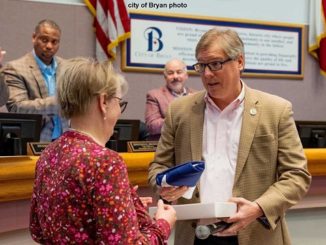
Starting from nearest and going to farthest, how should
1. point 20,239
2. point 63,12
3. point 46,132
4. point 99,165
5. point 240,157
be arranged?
point 99,165
point 240,157
point 20,239
point 46,132
point 63,12

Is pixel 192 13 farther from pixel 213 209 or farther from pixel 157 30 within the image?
pixel 213 209

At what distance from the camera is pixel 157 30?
5.41 metres

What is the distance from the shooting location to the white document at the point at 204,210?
1.72 meters

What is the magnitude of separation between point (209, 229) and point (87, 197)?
0.59 m

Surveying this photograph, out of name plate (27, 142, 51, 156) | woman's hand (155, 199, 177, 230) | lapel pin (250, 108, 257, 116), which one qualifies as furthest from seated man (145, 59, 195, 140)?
woman's hand (155, 199, 177, 230)

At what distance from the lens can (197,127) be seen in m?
2.06

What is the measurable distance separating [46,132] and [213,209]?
7.30 ft

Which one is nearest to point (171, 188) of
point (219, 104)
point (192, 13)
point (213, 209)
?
point (213, 209)

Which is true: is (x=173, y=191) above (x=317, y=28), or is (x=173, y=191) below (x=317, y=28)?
below

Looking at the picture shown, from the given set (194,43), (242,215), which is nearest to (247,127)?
(242,215)

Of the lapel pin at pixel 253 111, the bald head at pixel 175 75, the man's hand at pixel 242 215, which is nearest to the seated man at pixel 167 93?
the bald head at pixel 175 75

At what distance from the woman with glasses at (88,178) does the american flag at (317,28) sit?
5083 mm

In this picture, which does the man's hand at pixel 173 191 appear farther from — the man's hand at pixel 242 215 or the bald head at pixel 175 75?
the bald head at pixel 175 75

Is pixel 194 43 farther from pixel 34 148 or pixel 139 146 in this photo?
pixel 34 148
